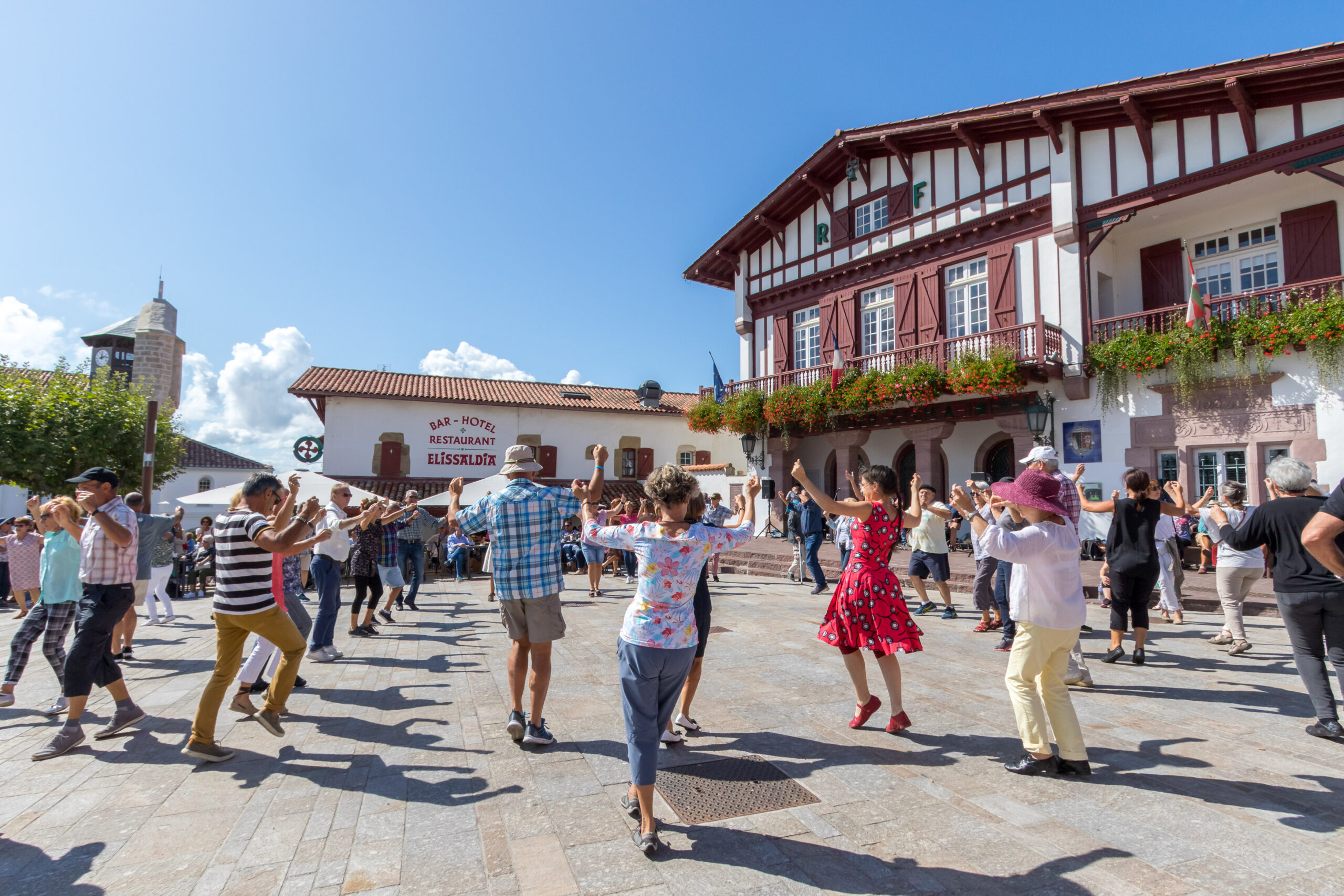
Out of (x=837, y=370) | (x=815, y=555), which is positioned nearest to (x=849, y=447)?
(x=837, y=370)

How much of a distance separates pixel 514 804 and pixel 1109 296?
55.6ft

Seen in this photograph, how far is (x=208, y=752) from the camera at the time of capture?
4055mm

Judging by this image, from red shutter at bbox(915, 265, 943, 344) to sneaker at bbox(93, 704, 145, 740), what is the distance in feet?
53.7

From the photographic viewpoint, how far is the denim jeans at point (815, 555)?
12.0 metres

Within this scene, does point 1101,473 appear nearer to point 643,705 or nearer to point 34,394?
point 643,705

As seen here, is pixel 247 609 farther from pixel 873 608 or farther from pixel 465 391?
pixel 465 391

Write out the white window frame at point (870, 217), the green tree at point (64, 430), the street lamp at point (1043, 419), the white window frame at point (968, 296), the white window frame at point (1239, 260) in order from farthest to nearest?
the green tree at point (64, 430), the white window frame at point (870, 217), the white window frame at point (968, 296), the street lamp at point (1043, 419), the white window frame at point (1239, 260)

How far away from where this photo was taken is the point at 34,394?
79.9ft

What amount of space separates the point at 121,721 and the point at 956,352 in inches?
649

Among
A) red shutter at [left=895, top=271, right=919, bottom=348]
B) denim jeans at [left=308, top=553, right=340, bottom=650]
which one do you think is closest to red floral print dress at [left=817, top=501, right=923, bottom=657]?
denim jeans at [left=308, top=553, right=340, bottom=650]

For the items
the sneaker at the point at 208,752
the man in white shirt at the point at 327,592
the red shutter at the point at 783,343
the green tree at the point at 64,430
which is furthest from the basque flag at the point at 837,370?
the green tree at the point at 64,430

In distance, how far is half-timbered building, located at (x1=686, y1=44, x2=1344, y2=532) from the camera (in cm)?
1245

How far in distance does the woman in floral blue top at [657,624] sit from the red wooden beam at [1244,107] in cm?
1472

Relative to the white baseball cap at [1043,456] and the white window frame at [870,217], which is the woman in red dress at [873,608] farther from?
the white window frame at [870,217]
